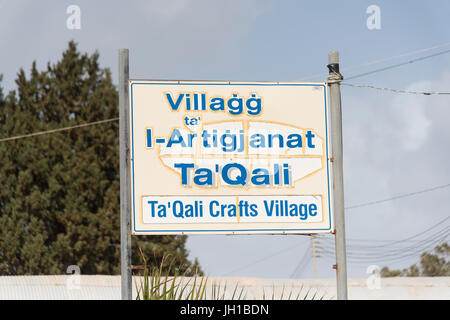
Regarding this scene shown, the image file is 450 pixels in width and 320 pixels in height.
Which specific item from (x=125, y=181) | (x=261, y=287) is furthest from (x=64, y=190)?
(x=125, y=181)

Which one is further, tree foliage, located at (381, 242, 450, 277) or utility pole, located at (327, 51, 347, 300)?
tree foliage, located at (381, 242, 450, 277)

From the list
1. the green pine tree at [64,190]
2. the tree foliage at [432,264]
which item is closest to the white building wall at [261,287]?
the green pine tree at [64,190]

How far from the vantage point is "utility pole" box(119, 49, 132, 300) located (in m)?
10.4

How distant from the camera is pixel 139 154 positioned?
10875mm

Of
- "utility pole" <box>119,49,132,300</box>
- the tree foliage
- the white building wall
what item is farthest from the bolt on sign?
the tree foliage

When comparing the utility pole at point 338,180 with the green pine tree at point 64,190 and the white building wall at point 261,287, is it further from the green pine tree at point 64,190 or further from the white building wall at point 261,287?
the green pine tree at point 64,190

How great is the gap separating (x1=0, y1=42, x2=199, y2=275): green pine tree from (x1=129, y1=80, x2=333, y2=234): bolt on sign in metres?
25.0

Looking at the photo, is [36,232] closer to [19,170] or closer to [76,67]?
[19,170]

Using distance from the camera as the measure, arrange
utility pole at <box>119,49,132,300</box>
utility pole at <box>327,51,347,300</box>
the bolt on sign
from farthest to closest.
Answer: utility pole at <box>327,51,347,300</box>, the bolt on sign, utility pole at <box>119,49,132,300</box>

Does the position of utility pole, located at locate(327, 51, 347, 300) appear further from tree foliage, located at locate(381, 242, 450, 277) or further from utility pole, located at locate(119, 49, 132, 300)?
tree foliage, located at locate(381, 242, 450, 277)

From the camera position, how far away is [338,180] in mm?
11188

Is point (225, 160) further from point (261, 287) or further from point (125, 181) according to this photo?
point (261, 287)

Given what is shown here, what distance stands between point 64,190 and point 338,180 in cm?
2859

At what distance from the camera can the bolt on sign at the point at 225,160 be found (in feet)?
35.9
